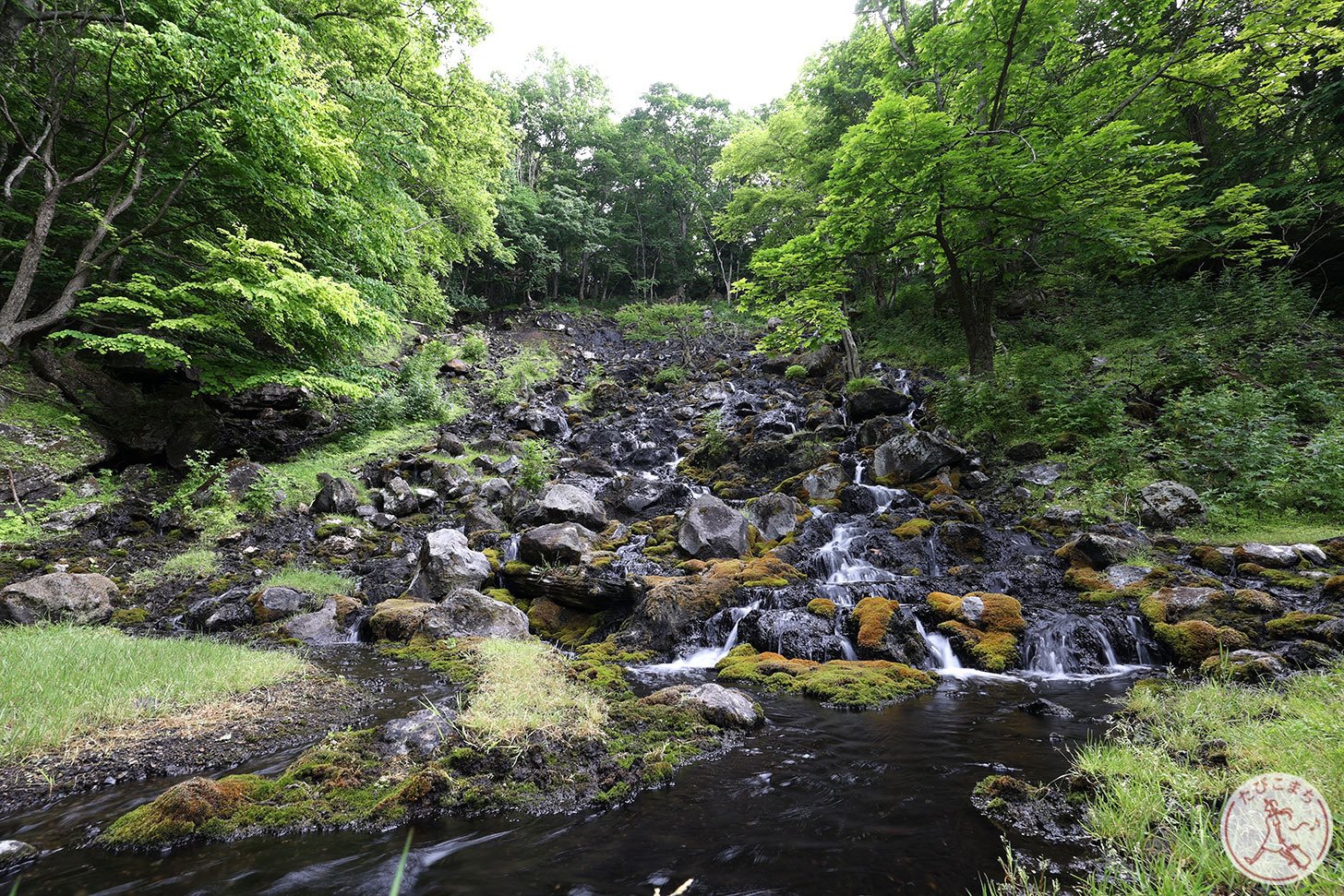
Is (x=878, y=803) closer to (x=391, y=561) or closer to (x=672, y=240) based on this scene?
(x=391, y=561)

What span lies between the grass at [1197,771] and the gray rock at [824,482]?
924 cm

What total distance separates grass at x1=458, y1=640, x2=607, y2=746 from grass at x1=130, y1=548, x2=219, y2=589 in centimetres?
766

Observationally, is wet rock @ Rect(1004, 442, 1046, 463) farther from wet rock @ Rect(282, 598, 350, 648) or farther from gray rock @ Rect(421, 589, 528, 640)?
wet rock @ Rect(282, 598, 350, 648)

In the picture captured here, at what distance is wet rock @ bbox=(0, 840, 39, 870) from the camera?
3.19m

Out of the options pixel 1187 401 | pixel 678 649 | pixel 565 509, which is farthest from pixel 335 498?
pixel 1187 401

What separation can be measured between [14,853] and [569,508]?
10.6 m

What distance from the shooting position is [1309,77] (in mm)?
15453

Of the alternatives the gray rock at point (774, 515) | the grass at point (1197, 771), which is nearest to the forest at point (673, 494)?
the grass at point (1197, 771)

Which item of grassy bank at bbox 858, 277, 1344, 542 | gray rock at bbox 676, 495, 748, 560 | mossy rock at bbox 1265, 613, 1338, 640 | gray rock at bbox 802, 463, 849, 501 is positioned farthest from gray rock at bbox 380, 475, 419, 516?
mossy rock at bbox 1265, 613, 1338, 640

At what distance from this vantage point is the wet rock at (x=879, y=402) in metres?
17.7

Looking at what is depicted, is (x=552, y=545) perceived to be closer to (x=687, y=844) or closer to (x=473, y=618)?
(x=473, y=618)

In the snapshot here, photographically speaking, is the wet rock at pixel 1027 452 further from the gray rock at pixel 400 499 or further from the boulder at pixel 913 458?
the gray rock at pixel 400 499

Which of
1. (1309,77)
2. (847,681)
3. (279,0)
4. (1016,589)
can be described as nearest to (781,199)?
(1309,77)

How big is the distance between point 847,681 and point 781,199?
68.6ft
